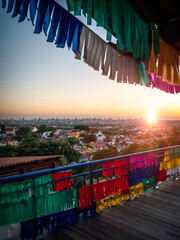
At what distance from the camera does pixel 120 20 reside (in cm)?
182

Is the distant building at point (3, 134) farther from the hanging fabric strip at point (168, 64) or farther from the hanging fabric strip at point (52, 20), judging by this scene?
the hanging fabric strip at point (52, 20)

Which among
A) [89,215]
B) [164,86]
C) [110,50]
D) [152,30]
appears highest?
[152,30]

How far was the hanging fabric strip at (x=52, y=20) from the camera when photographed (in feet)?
4.67

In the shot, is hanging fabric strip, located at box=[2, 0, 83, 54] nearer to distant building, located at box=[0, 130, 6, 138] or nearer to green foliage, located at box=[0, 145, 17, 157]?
green foliage, located at box=[0, 145, 17, 157]

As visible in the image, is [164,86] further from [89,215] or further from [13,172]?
[13,172]

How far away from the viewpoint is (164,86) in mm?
4078

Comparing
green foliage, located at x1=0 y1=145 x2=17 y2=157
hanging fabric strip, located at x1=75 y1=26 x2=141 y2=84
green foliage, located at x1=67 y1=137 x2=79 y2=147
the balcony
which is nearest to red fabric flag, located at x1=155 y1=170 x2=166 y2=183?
the balcony

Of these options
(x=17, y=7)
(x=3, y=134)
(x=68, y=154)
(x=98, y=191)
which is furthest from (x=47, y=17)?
(x=3, y=134)

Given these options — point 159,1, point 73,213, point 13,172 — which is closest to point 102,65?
point 159,1

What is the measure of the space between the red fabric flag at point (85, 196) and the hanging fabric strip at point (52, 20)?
1923 mm

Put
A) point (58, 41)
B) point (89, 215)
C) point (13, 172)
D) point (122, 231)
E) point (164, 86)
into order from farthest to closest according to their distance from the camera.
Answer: point (13, 172) → point (164, 86) → point (89, 215) → point (122, 231) → point (58, 41)

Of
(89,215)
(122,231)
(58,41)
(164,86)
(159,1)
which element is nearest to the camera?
(58,41)

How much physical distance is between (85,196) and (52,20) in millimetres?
2322

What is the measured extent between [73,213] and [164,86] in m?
3.41
